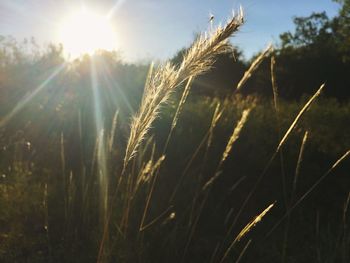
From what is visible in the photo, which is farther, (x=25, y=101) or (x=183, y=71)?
(x=25, y=101)

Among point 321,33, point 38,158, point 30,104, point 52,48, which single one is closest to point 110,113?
point 30,104

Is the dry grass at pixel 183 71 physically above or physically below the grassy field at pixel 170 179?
above

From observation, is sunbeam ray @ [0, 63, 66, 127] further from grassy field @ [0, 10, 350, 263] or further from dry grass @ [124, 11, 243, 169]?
dry grass @ [124, 11, 243, 169]

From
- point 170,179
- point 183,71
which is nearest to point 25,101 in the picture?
point 170,179

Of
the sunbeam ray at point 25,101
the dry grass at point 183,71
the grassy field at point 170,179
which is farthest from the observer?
the sunbeam ray at point 25,101

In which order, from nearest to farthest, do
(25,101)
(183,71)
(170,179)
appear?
(183,71) → (170,179) → (25,101)

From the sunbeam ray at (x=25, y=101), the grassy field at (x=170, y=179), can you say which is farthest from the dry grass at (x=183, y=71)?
the sunbeam ray at (x=25, y=101)

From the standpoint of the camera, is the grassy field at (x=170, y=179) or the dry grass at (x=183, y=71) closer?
the dry grass at (x=183, y=71)

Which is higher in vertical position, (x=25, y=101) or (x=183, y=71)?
(x=183, y=71)

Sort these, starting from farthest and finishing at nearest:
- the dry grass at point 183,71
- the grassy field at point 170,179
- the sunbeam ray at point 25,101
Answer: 1. the sunbeam ray at point 25,101
2. the grassy field at point 170,179
3. the dry grass at point 183,71

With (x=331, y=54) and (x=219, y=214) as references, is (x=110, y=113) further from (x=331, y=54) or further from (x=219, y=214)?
(x=331, y=54)

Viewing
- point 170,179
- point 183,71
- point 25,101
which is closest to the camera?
point 183,71

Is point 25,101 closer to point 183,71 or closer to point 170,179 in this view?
point 170,179

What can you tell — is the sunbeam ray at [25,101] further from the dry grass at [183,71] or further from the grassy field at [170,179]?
the dry grass at [183,71]
